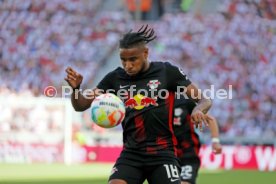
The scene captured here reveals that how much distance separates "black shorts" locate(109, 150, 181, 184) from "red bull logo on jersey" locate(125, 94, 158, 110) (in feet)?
1.64

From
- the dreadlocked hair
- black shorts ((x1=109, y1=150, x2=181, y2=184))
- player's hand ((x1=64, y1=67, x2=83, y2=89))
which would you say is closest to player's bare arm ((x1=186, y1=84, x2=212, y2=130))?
black shorts ((x1=109, y1=150, x2=181, y2=184))

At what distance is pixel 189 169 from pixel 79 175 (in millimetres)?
10009

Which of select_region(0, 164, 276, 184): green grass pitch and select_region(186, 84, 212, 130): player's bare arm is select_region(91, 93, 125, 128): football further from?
select_region(0, 164, 276, 184): green grass pitch

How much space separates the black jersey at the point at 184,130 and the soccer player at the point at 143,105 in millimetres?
1972

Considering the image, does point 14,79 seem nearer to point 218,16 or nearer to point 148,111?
point 218,16

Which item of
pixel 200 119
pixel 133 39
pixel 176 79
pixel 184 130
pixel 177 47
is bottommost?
pixel 184 130

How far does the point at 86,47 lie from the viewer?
28609 millimetres

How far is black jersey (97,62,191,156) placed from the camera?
7.36 metres

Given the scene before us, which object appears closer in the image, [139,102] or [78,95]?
[139,102]

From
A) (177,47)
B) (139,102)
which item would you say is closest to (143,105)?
(139,102)

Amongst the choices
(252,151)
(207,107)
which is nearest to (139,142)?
(207,107)

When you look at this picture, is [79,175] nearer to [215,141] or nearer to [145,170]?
[215,141]

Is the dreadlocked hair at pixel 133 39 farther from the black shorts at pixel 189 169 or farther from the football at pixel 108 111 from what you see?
the black shorts at pixel 189 169

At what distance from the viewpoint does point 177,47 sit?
27203mm
